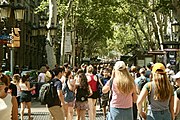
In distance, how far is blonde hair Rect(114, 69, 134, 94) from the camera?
6930 mm

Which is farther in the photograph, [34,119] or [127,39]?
[127,39]

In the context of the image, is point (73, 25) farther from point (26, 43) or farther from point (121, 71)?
point (121, 71)

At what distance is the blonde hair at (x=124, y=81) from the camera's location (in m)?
6.93

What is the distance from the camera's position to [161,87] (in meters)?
6.29

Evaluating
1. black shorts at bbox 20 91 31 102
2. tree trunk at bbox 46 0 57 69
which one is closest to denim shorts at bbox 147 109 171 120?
black shorts at bbox 20 91 31 102

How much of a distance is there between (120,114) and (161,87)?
3.32 feet

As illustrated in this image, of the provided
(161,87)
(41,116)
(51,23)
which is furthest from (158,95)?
(51,23)

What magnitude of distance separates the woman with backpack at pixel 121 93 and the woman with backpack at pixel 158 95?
62cm

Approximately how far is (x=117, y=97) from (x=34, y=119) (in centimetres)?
769

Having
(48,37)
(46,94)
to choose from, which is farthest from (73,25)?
(46,94)

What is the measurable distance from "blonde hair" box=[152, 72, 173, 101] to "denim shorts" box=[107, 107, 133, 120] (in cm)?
84

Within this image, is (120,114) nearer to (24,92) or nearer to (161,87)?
(161,87)

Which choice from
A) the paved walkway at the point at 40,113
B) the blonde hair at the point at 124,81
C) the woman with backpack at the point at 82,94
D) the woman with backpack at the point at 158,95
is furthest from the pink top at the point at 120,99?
the paved walkway at the point at 40,113

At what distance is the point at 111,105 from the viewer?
23.5ft
